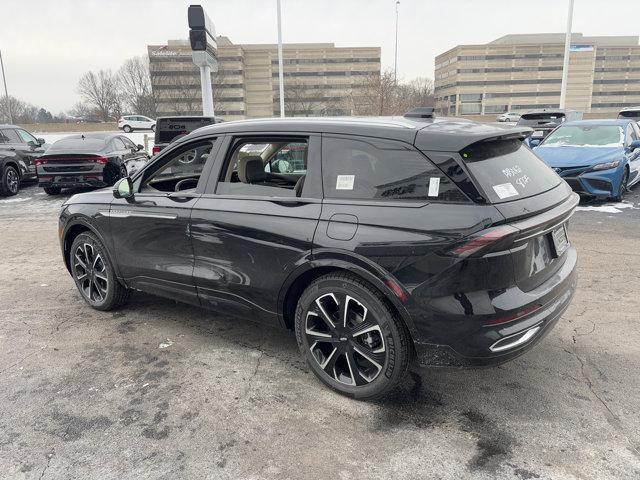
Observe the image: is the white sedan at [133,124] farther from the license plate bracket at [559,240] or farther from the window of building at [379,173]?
the license plate bracket at [559,240]

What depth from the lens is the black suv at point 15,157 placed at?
12.1 m

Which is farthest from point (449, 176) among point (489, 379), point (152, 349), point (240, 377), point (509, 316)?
point (152, 349)

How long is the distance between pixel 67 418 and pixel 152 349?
3.09 feet

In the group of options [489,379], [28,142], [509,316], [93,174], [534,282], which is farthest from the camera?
[28,142]

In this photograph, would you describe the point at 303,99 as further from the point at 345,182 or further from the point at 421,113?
the point at 345,182

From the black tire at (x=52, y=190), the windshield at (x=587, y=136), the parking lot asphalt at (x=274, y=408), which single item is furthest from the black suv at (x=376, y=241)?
the black tire at (x=52, y=190)

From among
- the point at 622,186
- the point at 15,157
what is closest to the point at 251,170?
the point at 622,186

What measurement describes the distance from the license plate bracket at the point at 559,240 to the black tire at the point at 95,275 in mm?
3643

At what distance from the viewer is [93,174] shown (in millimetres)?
11391

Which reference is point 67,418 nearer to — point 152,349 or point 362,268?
point 152,349

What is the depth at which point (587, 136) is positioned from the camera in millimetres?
9859

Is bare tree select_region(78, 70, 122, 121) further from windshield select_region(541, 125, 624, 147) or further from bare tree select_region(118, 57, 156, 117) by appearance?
windshield select_region(541, 125, 624, 147)

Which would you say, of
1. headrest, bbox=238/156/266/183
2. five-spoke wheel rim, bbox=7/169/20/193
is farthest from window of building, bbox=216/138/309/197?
five-spoke wheel rim, bbox=7/169/20/193

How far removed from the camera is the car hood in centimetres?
876
